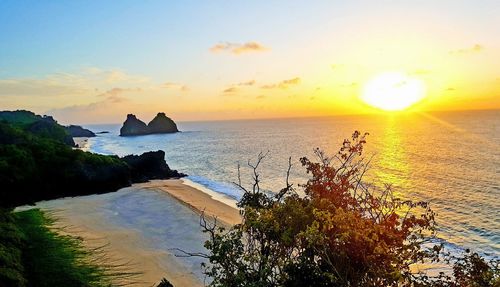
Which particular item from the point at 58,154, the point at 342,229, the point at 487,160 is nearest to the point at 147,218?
the point at 58,154

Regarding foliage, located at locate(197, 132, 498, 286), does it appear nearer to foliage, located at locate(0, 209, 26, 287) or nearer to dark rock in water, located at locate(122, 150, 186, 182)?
foliage, located at locate(0, 209, 26, 287)

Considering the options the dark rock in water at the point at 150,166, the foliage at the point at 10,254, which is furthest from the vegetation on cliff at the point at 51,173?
the foliage at the point at 10,254

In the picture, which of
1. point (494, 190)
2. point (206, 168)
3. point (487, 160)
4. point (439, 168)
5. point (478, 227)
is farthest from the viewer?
point (206, 168)

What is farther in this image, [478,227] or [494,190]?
[494,190]

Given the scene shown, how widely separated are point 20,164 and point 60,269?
29416 mm

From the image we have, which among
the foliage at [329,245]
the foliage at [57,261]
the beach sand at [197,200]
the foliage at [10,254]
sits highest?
the foliage at [329,245]

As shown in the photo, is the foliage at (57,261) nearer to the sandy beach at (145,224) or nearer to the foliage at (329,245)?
the sandy beach at (145,224)

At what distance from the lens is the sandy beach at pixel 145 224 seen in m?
22.2

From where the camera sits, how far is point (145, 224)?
3241 centimetres

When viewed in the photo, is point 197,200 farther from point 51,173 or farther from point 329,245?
point 329,245

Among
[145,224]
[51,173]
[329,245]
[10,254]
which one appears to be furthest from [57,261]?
[51,173]

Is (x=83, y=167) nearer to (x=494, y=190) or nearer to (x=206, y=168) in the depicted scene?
(x=206, y=168)

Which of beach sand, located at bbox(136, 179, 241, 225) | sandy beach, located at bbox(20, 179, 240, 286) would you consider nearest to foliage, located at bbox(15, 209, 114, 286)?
sandy beach, located at bbox(20, 179, 240, 286)

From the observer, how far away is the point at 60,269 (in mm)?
20578
